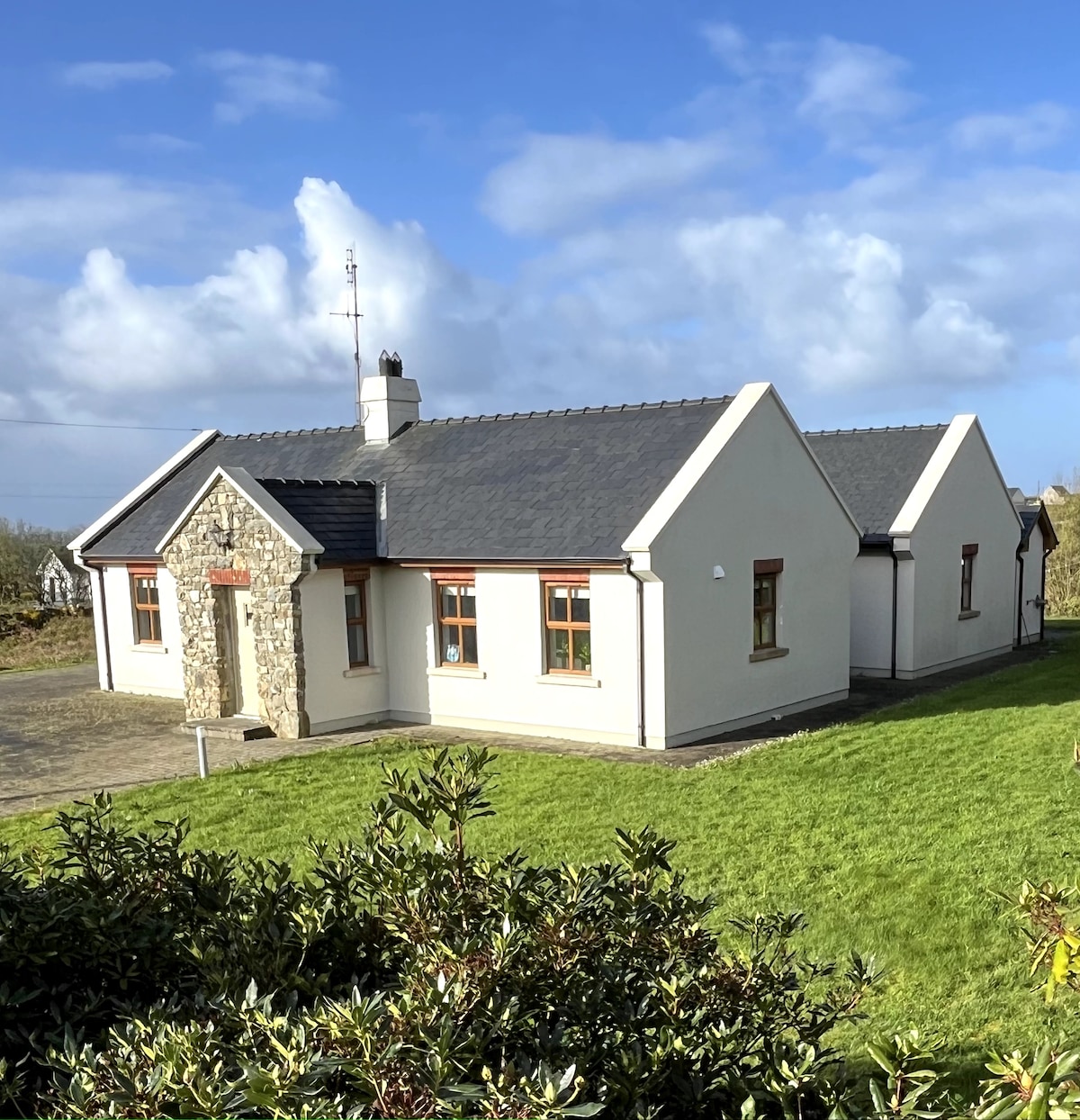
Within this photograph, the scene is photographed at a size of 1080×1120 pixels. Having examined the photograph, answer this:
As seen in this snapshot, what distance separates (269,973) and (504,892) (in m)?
0.95

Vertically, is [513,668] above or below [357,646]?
below

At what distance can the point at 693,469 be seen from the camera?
15602 millimetres

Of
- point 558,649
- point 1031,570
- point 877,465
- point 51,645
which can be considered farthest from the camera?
point 51,645

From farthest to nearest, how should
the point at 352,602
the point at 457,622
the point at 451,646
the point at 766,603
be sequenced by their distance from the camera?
the point at 352,602 → the point at 766,603 → the point at 451,646 → the point at 457,622

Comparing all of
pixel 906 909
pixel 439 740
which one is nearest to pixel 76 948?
pixel 906 909

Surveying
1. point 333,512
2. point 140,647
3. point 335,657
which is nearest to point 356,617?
point 335,657

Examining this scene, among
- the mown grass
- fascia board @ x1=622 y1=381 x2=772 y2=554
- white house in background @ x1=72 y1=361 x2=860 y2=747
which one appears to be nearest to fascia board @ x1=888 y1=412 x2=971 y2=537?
white house in background @ x1=72 y1=361 x2=860 y2=747

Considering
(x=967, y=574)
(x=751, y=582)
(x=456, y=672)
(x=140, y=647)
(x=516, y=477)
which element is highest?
(x=516, y=477)

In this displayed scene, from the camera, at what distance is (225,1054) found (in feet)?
10.6

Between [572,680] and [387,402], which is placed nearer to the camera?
[572,680]

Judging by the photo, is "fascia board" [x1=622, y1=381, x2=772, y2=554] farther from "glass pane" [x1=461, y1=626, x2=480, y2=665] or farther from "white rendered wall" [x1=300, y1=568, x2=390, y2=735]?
"white rendered wall" [x1=300, y1=568, x2=390, y2=735]

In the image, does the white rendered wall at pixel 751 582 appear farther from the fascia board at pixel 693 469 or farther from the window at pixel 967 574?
the window at pixel 967 574

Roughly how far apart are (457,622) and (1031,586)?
1786cm

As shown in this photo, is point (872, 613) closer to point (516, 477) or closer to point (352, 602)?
point (516, 477)
